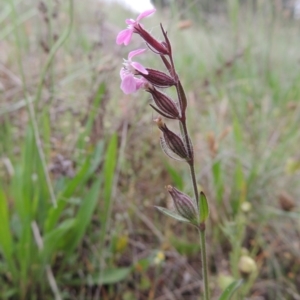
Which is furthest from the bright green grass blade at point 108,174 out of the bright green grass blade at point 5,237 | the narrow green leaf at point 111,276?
the bright green grass blade at point 5,237

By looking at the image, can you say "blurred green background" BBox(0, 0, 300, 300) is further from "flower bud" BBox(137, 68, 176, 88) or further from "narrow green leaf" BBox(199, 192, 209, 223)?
"flower bud" BBox(137, 68, 176, 88)

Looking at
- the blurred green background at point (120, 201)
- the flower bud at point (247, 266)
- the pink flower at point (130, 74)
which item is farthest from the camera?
the blurred green background at point (120, 201)

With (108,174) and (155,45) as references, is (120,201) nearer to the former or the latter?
(108,174)

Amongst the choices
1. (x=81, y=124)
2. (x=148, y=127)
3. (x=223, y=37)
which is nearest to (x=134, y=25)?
(x=81, y=124)

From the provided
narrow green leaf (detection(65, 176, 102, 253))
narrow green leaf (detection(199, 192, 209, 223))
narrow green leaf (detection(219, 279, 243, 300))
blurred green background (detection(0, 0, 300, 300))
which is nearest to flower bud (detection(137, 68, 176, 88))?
narrow green leaf (detection(199, 192, 209, 223))

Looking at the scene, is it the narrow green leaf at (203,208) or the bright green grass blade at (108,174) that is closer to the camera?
the narrow green leaf at (203,208)

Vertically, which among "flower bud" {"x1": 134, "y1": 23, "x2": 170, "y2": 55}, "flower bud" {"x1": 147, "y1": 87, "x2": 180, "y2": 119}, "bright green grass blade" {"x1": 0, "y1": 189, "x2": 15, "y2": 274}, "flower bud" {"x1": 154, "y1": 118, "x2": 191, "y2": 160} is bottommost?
"bright green grass blade" {"x1": 0, "y1": 189, "x2": 15, "y2": 274}

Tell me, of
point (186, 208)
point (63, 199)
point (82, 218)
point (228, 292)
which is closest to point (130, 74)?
point (186, 208)

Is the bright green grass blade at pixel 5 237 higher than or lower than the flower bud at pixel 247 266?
higher

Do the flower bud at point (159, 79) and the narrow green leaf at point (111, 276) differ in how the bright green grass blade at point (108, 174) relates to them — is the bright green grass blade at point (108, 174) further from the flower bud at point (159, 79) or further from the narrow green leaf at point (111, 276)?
the flower bud at point (159, 79)
